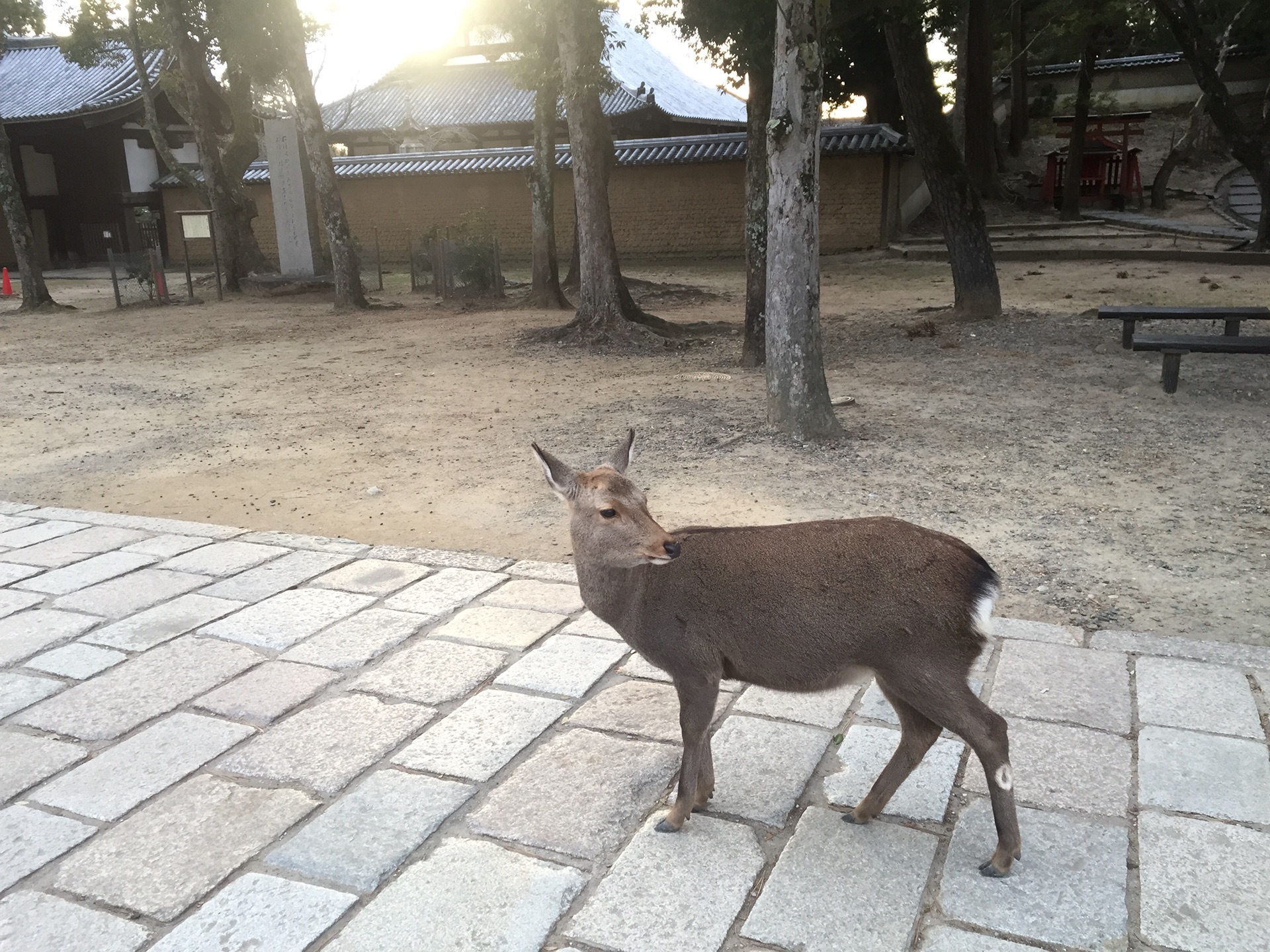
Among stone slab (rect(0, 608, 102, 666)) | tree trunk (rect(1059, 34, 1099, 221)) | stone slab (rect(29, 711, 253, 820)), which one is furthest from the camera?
tree trunk (rect(1059, 34, 1099, 221))

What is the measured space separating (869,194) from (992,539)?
20.2 meters

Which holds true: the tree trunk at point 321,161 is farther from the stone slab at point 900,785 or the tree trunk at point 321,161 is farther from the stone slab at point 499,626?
the stone slab at point 900,785

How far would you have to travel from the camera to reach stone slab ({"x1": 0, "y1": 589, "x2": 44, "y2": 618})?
195 inches

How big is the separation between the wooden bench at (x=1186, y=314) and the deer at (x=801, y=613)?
7.96 m

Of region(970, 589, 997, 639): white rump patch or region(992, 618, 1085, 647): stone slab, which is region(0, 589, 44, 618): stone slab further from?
region(992, 618, 1085, 647): stone slab

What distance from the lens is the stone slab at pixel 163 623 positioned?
4551 mm

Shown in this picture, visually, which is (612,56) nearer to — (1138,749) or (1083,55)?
(1083,55)

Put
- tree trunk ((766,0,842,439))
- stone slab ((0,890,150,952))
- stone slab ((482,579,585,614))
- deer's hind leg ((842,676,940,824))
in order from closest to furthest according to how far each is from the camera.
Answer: stone slab ((0,890,150,952))
deer's hind leg ((842,676,940,824))
stone slab ((482,579,585,614))
tree trunk ((766,0,842,439))

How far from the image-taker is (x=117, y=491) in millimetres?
7211

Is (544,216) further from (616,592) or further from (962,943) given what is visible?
(962,943)

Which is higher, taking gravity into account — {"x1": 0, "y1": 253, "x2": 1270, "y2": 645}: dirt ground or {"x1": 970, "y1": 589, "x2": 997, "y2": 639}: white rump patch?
{"x1": 970, "y1": 589, "x2": 997, "y2": 639}: white rump patch

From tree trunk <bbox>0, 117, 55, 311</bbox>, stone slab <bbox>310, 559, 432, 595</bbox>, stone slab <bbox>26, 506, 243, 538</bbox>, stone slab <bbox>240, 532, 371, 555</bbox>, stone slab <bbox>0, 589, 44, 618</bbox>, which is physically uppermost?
tree trunk <bbox>0, 117, 55, 311</bbox>

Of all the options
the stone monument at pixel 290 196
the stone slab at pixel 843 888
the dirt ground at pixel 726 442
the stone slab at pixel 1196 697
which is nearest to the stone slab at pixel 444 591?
the dirt ground at pixel 726 442

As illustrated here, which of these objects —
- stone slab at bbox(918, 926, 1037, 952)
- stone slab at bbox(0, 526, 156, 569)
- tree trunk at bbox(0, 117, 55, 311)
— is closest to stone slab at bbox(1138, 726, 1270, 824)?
stone slab at bbox(918, 926, 1037, 952)
